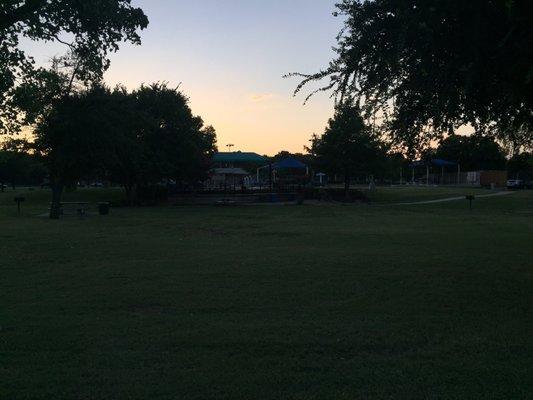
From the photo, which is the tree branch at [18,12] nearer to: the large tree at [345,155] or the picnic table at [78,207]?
the picnic table at [78,207]

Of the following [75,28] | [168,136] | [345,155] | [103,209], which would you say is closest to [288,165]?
[345,155]

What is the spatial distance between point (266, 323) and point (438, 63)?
181 inches

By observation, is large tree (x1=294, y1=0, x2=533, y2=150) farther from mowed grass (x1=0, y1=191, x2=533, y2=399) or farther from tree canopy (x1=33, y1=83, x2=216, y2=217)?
tree canopy (x1=33, y1=83, x2=216, y2=217)

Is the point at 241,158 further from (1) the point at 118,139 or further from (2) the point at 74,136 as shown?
(2) the point at 74,136

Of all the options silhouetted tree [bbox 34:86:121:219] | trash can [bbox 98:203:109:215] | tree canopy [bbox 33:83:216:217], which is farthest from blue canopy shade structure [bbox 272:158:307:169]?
trash can [bbox 98:203:109:215]

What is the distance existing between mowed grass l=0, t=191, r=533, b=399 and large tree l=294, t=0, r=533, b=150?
2.98 metres

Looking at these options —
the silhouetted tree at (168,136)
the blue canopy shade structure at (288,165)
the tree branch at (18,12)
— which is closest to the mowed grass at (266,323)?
the tree branch at (18,12)

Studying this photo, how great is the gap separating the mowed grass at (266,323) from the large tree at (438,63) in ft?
9.77

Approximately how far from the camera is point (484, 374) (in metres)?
4.88

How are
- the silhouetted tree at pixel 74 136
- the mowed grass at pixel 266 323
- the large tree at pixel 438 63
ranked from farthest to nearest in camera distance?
the silhouetted tree at pixel 74 136, the large tree at pixel 438 63, the mowed grass at pixel 266 323

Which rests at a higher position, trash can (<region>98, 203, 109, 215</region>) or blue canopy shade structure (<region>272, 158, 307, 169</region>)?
blue canopy shade structure (<region>272, 158, 307, 169</region>)

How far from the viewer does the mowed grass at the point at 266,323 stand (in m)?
4.67

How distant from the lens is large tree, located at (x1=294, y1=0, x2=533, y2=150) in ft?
23.6

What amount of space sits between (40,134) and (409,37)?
26915 mm
